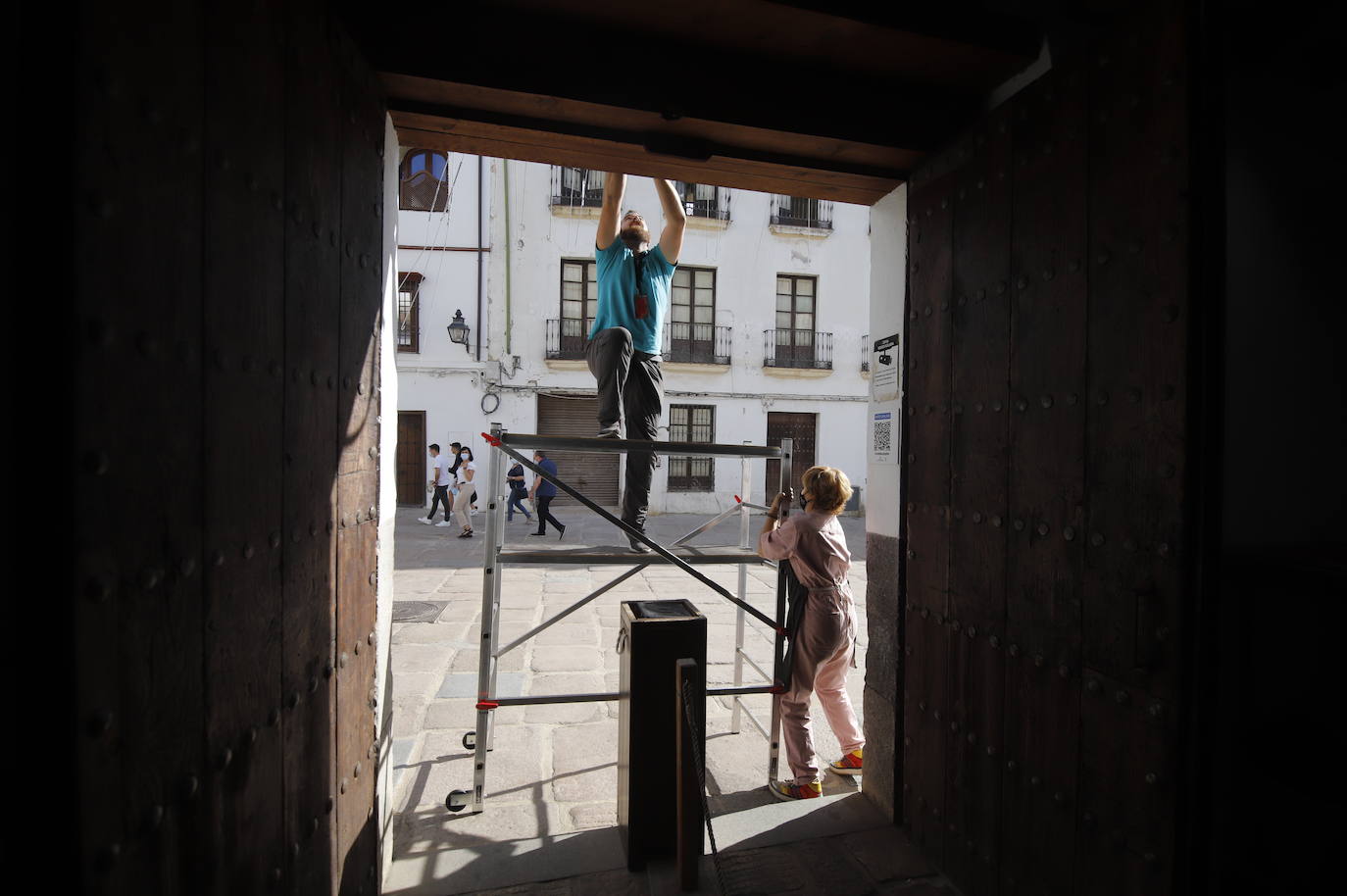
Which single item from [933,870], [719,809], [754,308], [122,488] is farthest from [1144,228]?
[754,308]

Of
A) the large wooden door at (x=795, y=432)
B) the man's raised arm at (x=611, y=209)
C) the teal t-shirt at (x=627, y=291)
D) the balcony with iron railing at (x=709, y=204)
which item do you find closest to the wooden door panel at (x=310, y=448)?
the man's raised arm at (x=611, y=209)

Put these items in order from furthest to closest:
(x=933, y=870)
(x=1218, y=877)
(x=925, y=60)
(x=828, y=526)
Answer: (x=828, y=526) < (x=933, y=870) < (x=925, y=60) < (x=1218, y=877)

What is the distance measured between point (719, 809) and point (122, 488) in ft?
8.84

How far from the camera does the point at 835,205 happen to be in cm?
1593

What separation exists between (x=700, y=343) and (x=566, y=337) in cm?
308

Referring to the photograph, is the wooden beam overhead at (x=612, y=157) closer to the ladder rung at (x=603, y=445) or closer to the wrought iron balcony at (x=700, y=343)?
the ladder rung at (x=603, y=445)

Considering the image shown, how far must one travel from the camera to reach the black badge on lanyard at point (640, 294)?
3.21 metres

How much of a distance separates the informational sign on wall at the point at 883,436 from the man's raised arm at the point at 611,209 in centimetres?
148

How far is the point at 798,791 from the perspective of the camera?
302cm

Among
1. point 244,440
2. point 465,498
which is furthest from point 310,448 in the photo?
point 465,498

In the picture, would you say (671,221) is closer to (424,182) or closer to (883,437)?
(883,437)

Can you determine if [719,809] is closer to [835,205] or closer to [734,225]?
[734,225]

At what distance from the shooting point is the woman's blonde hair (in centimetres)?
315

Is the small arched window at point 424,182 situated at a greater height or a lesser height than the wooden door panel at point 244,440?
greater
